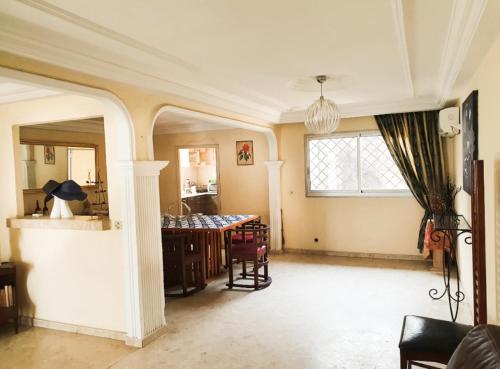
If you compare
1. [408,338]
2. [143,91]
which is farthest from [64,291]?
[408,338]

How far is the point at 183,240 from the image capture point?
4.44 m

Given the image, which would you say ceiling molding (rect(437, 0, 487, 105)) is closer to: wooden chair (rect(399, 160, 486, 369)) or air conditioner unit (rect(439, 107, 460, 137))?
wooden chair (rect(399, 160, 486, 369))

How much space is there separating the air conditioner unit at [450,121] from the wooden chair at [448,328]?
280 cm

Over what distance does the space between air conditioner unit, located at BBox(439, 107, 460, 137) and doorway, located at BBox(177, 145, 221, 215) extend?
4694mm

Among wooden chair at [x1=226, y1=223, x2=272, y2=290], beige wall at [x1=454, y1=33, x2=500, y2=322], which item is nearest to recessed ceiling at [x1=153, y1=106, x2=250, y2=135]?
wooden chair at [x1=226, y1=223, x2=272, y2=290]

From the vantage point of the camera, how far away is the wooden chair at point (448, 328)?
1.88 metres

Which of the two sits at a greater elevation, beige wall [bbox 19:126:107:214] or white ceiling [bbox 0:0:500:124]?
white ceiling [bbox 0:0:500:124]

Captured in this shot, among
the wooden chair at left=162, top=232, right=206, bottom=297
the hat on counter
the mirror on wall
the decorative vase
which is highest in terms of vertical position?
the mirror on wall

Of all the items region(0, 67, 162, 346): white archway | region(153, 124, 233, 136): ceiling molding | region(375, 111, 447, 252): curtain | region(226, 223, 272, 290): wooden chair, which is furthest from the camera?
region(153, 124, 233, 136): ceiling molding

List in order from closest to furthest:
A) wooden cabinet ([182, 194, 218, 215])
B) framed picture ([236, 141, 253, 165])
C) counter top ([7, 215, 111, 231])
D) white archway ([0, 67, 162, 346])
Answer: white archway ([0, 67, 162, 346]) < counter top ([7, 215, 111, 231]) < framed picture ([236, 141, 253, 165]) < wooden cabinet ([182, 194, 218, 215])

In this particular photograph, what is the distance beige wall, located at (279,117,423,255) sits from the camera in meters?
5.65

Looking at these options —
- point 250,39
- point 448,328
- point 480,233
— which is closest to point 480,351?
point 480,233

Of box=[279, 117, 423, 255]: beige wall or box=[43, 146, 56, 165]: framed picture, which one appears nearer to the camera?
box=[43, 146, 56, 165]: framed picture

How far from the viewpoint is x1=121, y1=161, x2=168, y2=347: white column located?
3137 millimetres
